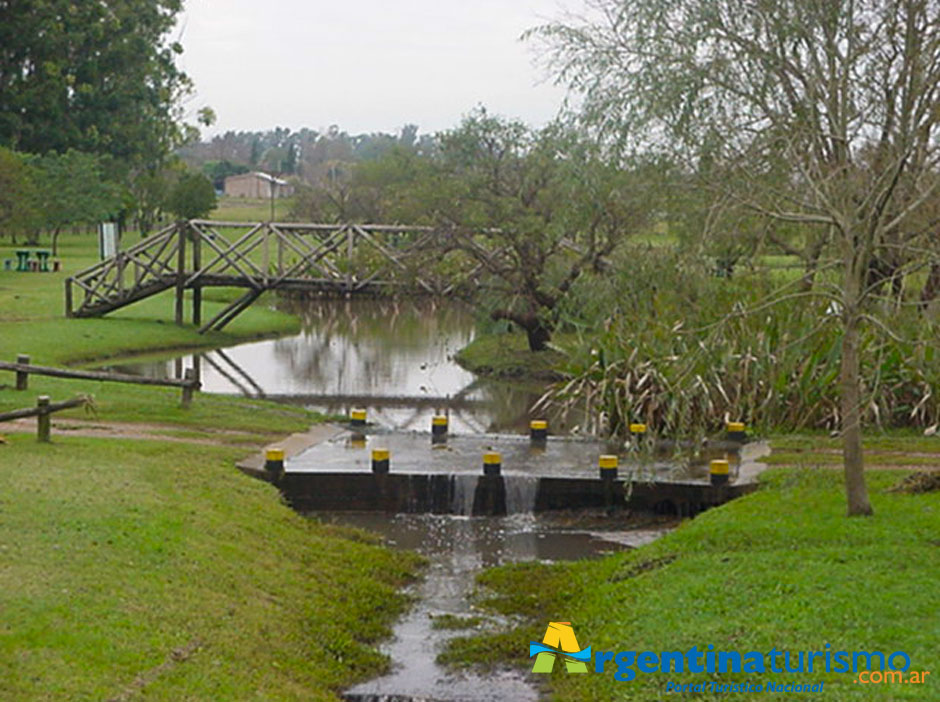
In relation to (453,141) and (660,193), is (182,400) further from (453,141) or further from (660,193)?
(453,141)

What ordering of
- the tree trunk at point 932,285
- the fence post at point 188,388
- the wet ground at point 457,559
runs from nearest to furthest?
the wet ground at point 457,559
the tree trunk at point 932,285
the fence post at point 188,388

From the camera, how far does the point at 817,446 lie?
20.7 m

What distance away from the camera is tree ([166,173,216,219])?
2670 inches

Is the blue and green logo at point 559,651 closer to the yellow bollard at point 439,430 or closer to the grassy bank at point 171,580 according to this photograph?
the grassy bank at point 171,580

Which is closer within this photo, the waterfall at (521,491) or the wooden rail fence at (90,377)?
the waterfall at (521,491)

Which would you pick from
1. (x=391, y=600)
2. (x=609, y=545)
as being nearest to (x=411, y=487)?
(x=609, y=545)

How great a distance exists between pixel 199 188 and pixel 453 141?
1467 inches

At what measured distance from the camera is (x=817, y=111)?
14031mm

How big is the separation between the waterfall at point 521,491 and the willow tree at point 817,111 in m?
5.45

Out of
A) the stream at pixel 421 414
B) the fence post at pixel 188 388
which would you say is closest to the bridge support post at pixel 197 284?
the stream at pixel 421 414

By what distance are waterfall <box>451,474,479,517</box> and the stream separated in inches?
7.6

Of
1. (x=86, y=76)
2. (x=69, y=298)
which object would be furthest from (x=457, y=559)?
(x=86, y=76)

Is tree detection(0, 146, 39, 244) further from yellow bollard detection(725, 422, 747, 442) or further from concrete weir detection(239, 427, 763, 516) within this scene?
yellow bollard detection(725, 422, 747, 442)

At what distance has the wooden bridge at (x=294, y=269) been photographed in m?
35.2
